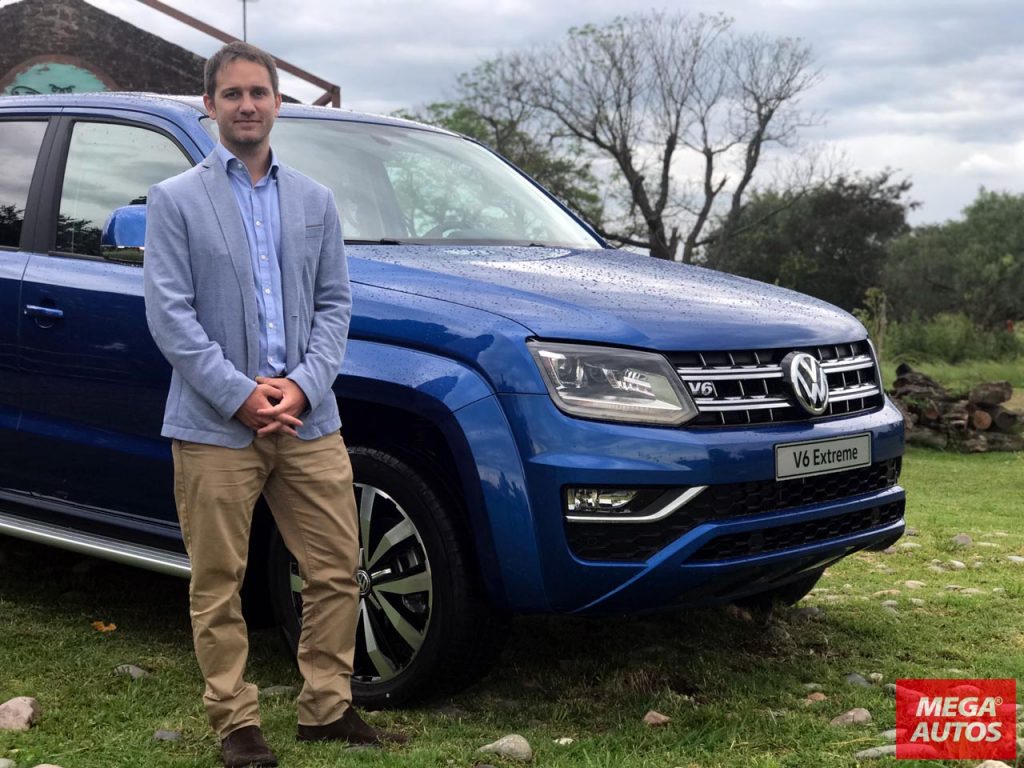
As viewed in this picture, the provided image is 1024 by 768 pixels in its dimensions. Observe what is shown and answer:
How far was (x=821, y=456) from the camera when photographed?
11.5ft

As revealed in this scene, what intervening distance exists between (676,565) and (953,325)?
20.8m

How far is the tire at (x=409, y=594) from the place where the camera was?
338 centimetres

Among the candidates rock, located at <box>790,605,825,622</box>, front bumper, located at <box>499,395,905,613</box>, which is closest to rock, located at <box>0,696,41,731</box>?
front bumper, located at <box>499,395,905,613</box>

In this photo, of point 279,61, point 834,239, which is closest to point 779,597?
point 279,61

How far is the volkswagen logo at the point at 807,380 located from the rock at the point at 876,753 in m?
0.89

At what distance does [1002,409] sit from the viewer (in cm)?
1250

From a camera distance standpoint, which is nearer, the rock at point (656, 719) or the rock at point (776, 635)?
the rock at point (656, 719)

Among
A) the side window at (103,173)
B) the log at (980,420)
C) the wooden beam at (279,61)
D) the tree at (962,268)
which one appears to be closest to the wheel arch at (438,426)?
the side window at (103,173)

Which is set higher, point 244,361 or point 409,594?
point 244,361

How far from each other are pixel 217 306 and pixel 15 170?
6.96ft

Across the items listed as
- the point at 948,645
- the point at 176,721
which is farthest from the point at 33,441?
the point at 948,645

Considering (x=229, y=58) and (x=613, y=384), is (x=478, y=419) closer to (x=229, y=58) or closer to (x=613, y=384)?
(x=613, y=384)

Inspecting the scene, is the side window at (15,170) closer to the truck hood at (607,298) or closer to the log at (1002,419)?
the truck hood at (607,298)

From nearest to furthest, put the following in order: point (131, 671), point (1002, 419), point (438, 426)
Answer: point (438, 426) < point (131, 671) < point (1002, 419)
